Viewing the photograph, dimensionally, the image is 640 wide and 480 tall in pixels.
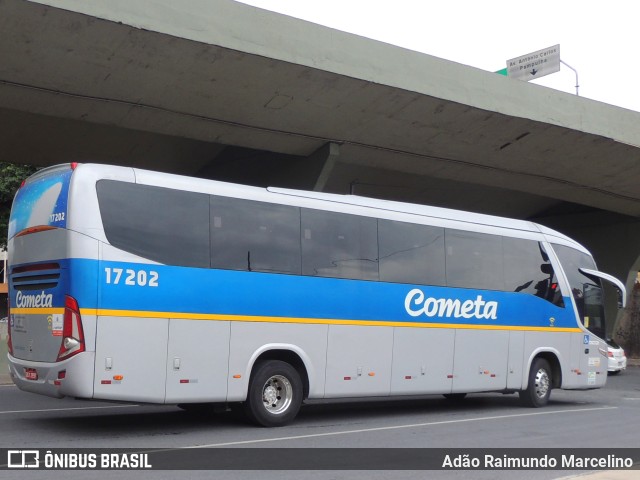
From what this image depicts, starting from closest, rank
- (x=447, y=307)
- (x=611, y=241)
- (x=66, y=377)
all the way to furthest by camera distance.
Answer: (x=66, y=377) < (x=447, y=307) < (x=611, y=241)

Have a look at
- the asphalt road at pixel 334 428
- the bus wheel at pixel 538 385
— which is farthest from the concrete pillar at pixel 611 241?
the bus wheel at pixel 538 385

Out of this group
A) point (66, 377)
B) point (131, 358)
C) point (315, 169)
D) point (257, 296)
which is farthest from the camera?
point (315, 169)

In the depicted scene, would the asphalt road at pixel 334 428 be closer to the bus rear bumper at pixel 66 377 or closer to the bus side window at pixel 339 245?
the bus rear bumper at pixel 66 377

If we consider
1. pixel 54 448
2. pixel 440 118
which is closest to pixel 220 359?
pixel 54 448

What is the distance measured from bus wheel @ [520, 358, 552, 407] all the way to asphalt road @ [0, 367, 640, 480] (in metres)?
0.25

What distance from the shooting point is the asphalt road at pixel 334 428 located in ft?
31.2

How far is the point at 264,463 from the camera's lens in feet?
28.9

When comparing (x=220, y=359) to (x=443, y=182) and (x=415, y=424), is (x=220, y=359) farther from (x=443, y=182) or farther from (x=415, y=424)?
(x=443, y=182)

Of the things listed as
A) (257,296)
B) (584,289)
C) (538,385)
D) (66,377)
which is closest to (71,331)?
(66,377)

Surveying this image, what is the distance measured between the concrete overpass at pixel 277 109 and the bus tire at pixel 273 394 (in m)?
7.01

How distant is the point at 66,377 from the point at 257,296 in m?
2.93

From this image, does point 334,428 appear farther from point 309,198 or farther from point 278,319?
point 309,198

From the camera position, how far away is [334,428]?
12047 mm

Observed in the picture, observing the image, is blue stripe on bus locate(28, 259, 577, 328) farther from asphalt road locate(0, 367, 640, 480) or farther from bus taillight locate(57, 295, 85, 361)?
asphalt road locate(0, 367, 640, 480)
